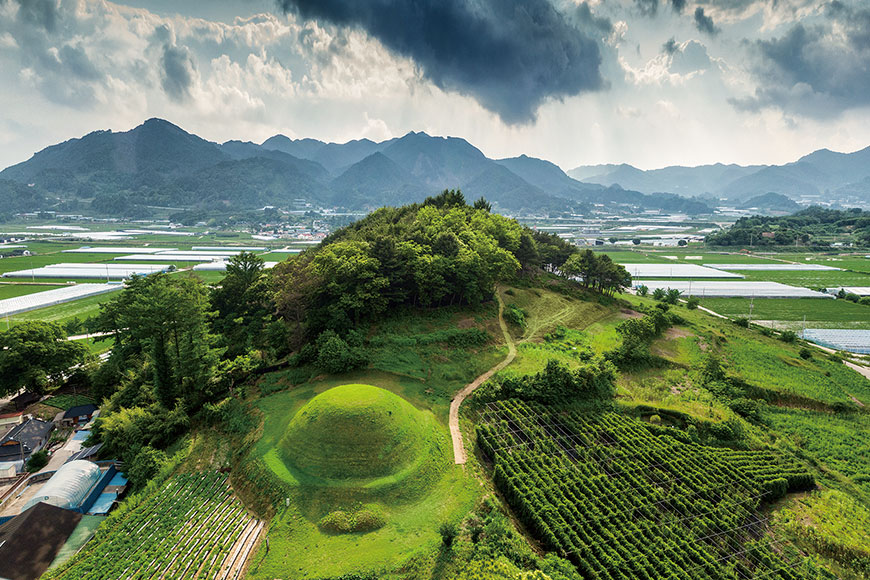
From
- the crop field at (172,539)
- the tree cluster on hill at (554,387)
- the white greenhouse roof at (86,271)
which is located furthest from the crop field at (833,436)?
the white greenhouse roof at (86,271)

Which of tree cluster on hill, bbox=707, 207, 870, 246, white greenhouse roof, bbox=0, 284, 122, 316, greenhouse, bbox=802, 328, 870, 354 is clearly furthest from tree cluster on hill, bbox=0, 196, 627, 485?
tree cluster on hill, bbox=707, 207, 870, 246

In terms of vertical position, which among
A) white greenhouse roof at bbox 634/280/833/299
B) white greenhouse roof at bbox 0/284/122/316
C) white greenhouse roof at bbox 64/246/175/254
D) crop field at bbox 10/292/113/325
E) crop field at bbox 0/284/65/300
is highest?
white greenhouse roof at bbox 64/246/175/254

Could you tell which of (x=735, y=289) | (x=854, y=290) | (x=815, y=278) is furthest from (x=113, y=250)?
(x=815, y=278)

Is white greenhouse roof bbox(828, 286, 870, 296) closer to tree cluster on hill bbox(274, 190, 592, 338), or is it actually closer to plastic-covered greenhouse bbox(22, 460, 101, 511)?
tree cluster on hill bbox(274, 190, 592, 338)

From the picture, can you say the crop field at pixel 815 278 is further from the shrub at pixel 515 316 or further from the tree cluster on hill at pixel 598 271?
the shrub at pixel 515 316

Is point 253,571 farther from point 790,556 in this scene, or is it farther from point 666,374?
point 666,374
